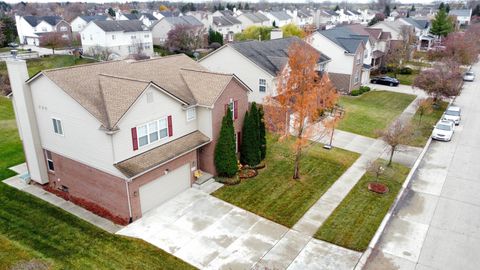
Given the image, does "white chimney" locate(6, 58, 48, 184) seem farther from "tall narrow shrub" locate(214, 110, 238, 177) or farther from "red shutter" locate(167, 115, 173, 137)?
"tall narrow shrub" locate(214, 110, 238, 177)

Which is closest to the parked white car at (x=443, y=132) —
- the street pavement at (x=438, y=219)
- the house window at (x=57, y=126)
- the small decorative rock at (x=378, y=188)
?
the street pavement at (x=438, y=219)

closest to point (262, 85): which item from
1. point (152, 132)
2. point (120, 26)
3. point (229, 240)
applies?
point (152, 132)

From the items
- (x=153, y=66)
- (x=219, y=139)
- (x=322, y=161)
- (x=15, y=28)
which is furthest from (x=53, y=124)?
(x=15, y=28)

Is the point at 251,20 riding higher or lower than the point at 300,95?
higher

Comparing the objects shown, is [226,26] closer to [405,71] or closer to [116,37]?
[116,37]

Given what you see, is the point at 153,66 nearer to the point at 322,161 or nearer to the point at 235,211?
the point at 235,211

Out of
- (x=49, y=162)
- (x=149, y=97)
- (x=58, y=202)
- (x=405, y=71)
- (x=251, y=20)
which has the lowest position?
(x=58, y=202)
